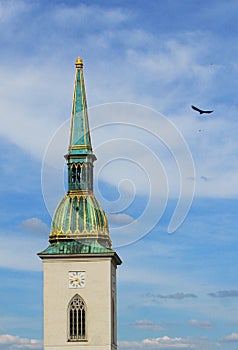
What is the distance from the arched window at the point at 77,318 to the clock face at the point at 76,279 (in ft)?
2.99

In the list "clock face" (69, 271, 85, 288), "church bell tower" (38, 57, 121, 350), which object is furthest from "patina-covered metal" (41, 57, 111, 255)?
"clock face" (69, 271, 85, 288)

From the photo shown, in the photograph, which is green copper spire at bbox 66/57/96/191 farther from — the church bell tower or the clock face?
the clock face

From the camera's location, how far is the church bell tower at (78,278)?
95.2 meters

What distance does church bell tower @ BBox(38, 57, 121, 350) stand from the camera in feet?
313

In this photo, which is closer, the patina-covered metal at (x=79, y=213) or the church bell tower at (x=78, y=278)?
the church bell tower at (x=78, y=278)

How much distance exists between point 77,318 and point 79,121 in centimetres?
1773

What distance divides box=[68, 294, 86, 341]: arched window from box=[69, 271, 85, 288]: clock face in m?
0.91

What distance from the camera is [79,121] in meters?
101

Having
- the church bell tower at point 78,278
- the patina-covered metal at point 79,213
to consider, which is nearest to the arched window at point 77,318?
the church bell tower at point 78,278

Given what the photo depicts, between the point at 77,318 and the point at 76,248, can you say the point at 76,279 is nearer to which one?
the point at 76,248

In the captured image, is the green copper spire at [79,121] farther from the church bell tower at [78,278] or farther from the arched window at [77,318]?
the arched window at [77,318]

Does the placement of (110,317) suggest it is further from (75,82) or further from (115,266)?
(75,82)

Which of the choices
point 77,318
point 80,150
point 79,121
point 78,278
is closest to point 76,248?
point 78,278

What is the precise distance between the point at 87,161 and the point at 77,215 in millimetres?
4945
